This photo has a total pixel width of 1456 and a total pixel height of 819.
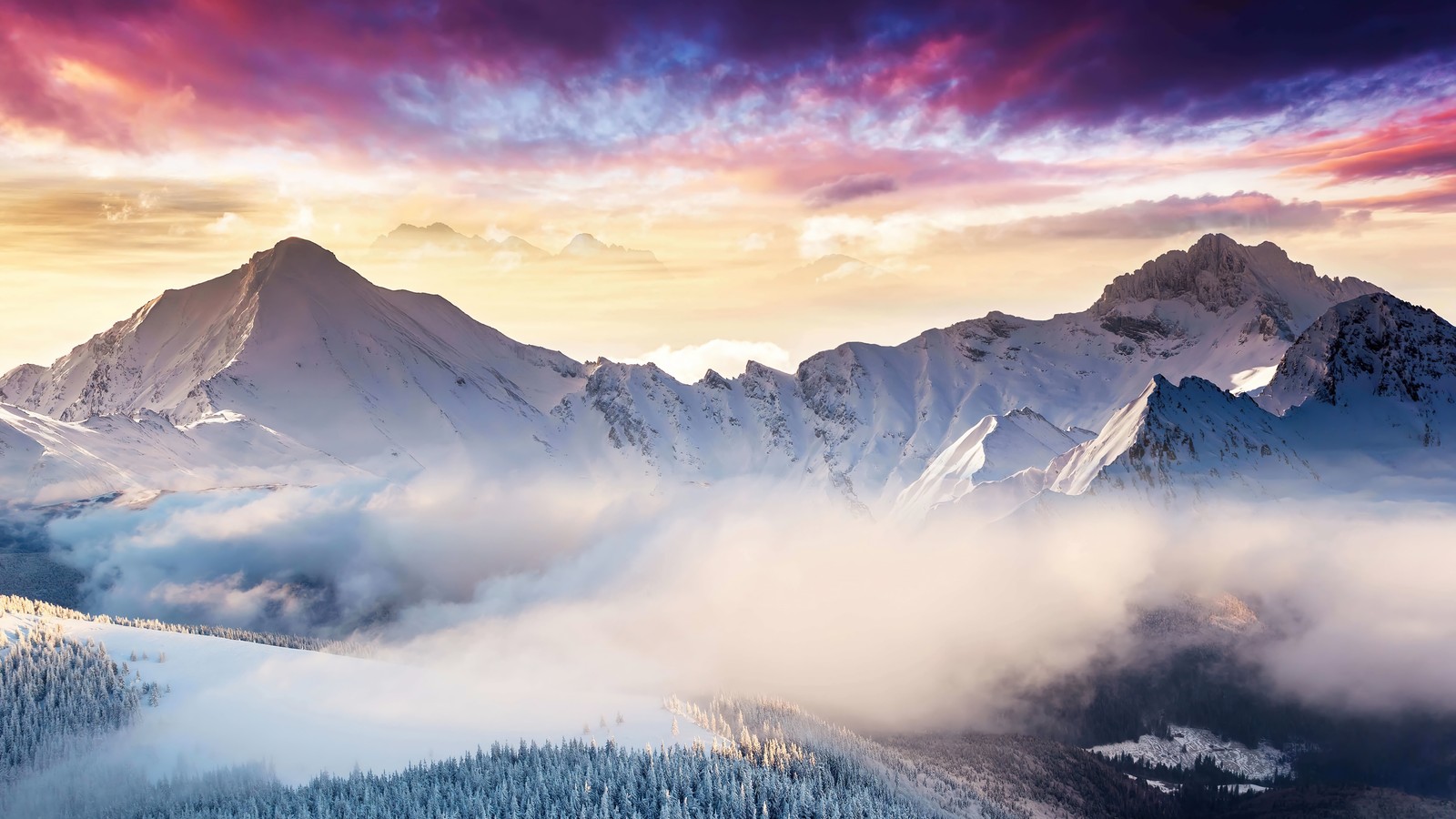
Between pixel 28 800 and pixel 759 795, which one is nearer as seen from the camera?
pixel 28 800

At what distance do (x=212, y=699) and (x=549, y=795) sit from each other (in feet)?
252

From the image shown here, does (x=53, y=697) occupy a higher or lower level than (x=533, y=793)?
higher

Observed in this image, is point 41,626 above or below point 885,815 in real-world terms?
above

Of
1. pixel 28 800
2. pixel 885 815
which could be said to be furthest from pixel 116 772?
pixel 885 815

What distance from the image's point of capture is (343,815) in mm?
158125

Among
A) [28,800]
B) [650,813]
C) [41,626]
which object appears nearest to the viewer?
[28,800]

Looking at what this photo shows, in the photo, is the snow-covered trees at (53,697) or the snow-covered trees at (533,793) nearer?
the snow-covered trees at (53,697)

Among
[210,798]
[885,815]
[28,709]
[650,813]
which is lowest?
[885,815]

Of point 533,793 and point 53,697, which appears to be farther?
point 533,793

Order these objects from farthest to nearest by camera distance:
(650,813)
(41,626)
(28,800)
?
1. (41,626)
2. (650,813)
3. (28,800)

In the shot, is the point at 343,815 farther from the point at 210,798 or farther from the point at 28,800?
the point at 28,800

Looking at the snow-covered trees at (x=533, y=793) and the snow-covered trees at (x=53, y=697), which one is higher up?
the snow-covered trees at (x=53, y=697)

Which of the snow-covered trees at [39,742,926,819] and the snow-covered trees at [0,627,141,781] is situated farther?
the snow-covered trees at [39,742,926,819]

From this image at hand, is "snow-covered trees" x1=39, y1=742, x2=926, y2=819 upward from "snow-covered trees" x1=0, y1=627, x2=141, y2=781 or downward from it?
downward
